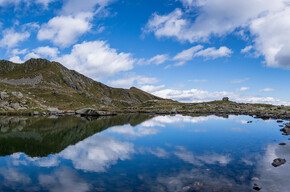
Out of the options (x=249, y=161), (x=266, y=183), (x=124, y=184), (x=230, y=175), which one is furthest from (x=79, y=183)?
(x=249, y=161)

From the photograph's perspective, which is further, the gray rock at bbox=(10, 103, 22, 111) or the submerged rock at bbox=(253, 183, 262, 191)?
the gray rock at bbox=(10, 103, 22, 111)

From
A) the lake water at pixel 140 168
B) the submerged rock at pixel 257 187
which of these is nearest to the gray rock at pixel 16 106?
the lake water at pixel 140 168

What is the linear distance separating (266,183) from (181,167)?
11210 millimetres

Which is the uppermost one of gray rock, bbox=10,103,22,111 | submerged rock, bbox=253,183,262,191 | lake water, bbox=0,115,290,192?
gray rock, bbox=10,103,22,111

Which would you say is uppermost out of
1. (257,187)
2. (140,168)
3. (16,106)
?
(16,106)

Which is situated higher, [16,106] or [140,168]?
[16,106]

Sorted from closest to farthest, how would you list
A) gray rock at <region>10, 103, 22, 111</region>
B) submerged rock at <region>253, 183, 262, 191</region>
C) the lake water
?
submerged rock at <region>253, 183, 262, 191</region> → the lake water → gray rock at <region>10, 103, 22, 111</region>

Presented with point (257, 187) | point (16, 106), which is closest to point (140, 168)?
point (257, 187)

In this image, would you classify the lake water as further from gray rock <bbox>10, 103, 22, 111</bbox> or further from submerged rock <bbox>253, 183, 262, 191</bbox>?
gray rock <bbox>10, 103, 22, 111</bbox>

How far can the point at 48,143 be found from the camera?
4822 centimetres

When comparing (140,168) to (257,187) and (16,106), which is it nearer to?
(257,187)

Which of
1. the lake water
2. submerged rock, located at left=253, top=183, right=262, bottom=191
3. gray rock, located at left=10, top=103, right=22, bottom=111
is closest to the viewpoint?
submerged rock, located at left=253, top=183, right=262, bottom=191

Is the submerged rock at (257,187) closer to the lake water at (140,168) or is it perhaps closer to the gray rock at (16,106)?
the lake water at (140,168)

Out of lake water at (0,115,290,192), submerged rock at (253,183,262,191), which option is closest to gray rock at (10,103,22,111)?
lake water at (0,115,290,192)
